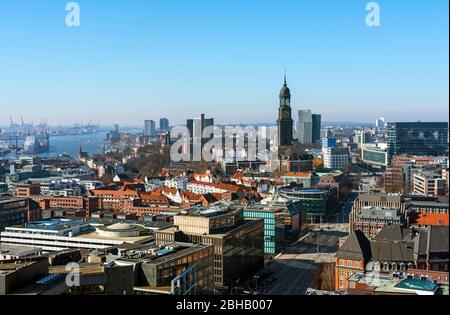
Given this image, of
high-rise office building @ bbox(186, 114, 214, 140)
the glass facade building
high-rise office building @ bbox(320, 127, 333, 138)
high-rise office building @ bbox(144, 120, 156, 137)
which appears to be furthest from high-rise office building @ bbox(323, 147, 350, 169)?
high-rise office building @ bbox(144, 120, 156, 137)

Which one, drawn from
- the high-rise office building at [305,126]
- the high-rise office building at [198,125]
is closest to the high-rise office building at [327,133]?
the high-rise office building at [305,126]

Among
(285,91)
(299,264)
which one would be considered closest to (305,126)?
(285,91)

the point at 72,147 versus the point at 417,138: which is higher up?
the point at 417,138

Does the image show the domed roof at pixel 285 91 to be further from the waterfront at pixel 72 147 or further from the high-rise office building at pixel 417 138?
the waterfront at pixel 72 147

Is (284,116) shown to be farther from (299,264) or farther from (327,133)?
(327,133)

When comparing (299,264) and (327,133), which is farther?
(327,133)

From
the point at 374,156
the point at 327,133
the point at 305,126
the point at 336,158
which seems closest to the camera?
the point at 336,158
